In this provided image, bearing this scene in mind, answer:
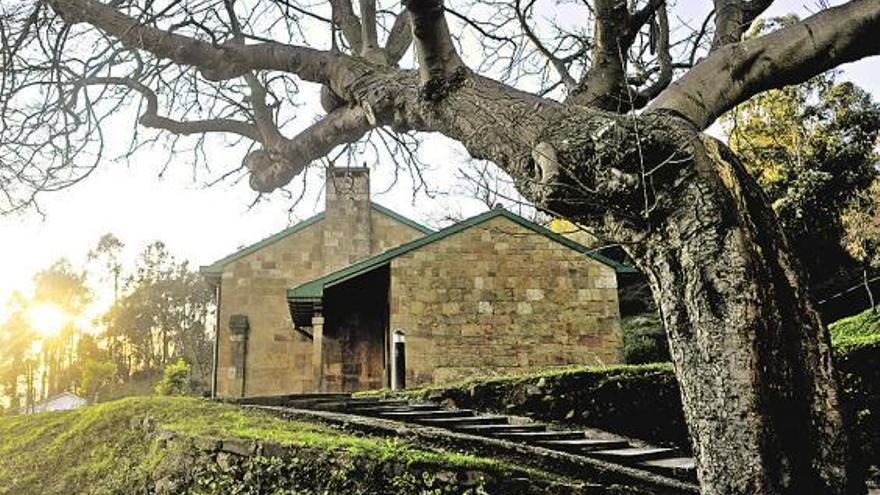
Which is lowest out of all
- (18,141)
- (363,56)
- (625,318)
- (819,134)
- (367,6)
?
(625,318)

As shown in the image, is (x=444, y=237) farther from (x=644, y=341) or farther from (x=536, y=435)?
(x=536, y=435)

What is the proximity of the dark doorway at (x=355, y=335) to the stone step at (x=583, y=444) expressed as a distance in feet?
30.1

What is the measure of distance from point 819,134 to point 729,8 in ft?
48.9

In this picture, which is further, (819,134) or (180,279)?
(180,279)

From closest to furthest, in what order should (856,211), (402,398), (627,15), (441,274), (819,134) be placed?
(627,15) < (402,398) < (441,274) < (856,211) < (819,134)

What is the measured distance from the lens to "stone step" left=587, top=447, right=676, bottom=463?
5645mm

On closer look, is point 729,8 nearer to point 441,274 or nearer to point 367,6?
point 367,6

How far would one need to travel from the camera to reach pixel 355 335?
16.0m

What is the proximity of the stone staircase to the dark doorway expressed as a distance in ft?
23.3

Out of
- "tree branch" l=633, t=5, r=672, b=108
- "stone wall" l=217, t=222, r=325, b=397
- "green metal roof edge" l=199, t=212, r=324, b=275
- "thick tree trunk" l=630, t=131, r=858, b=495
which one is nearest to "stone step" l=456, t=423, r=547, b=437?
"thick tree trunk" l=630, t=131, r=858, b=495

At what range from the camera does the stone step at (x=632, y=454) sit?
18.5ft

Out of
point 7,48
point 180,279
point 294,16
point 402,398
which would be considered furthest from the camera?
point 180,279

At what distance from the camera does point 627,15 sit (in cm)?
619

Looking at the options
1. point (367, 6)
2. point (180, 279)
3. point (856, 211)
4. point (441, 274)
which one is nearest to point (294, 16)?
point (367, 6)
